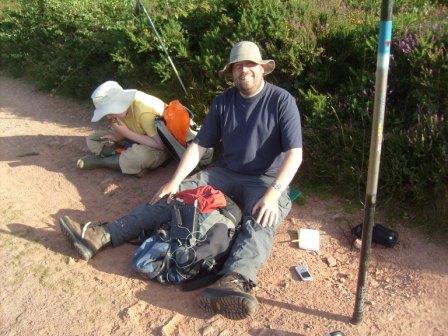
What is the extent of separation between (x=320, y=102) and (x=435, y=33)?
50.9 inches

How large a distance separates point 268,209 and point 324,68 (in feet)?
7.40

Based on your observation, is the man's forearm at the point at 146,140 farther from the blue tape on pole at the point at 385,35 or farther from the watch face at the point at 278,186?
the blue tape on pole at the point at 385,35

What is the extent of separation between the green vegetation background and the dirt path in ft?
1.56

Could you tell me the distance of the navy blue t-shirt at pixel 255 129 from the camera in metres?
4.06

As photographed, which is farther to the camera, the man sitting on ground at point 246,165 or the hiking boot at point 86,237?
the hiking boot at point 86,237

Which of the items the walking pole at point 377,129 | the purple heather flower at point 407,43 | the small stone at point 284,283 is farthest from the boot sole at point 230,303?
the purple heather flower at point 407,43

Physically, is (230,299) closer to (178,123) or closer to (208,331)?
(208,331)

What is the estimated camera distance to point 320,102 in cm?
489

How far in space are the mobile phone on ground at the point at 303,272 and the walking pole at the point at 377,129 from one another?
559mm

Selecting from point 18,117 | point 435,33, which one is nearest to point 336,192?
point 435,33

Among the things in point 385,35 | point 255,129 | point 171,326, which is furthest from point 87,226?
point 385,35

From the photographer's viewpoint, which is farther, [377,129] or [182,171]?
[182,171]

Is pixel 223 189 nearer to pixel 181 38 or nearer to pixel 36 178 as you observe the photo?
pixel 36 178

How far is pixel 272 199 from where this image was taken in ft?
12.3
